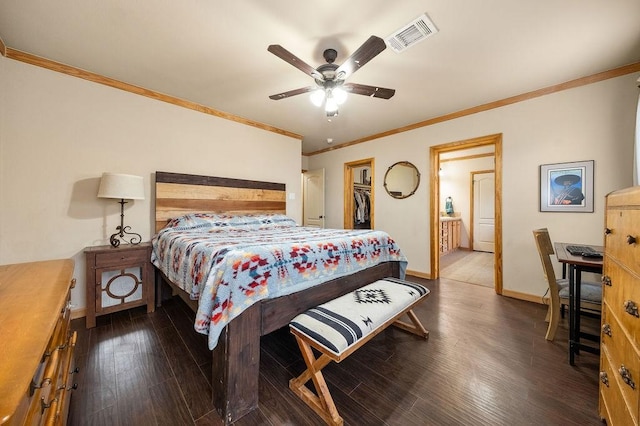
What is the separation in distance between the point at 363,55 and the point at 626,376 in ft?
6.80

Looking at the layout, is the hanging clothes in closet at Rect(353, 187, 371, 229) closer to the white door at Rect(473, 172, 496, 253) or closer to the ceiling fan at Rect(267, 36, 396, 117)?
the white door at Rect(473, 172, 496, 253)

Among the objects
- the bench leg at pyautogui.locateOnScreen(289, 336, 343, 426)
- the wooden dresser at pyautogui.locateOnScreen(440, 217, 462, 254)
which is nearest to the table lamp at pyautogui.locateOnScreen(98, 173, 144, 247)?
the bench leg at pyautogui.locateOnScreen(289, 336, 343, 426)

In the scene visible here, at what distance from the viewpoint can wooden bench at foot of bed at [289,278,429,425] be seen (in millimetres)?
1260

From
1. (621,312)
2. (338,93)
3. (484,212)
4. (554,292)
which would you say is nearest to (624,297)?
(621,312)

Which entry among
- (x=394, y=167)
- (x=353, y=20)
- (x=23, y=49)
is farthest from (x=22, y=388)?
(x=394, y=167)

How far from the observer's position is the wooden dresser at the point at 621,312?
0.89m

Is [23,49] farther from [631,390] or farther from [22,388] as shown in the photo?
[631,390]

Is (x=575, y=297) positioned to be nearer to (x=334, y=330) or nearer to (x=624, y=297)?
(x=624, y=297)

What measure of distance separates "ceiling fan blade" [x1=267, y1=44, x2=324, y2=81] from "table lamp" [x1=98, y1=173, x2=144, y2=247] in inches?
77.3

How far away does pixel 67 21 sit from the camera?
182 cm

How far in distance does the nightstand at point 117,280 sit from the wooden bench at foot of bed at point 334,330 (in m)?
1.97

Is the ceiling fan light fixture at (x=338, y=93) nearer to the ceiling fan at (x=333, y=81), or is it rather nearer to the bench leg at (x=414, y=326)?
the ceiling fan at (x=333, y=81)

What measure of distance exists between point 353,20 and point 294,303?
2.08 metres

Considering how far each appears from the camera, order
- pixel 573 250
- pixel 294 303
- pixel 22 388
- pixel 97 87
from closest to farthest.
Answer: pixel 22 388 → pixel 294 303 → pixel 573 250 → pixel 97 87
